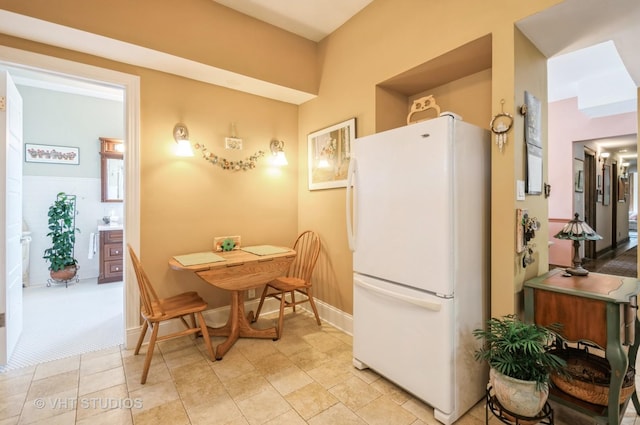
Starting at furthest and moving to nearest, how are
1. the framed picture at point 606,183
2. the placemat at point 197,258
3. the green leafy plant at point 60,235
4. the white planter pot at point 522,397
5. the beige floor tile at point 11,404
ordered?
the framed picture at point 606,183
the green leafy plant at point 60,235
the placemat at point 197,258
the beige floor tile at point 11,404
the white planter pot at point 522,397

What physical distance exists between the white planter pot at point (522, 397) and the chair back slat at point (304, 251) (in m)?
1.97

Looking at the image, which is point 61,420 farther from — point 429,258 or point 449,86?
point 449,86

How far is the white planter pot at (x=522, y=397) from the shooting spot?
1340mm

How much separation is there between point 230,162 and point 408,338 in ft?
7.44

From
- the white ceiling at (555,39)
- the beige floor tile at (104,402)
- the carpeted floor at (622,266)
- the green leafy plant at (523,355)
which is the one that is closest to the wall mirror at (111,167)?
the white ceiling at (555,39)

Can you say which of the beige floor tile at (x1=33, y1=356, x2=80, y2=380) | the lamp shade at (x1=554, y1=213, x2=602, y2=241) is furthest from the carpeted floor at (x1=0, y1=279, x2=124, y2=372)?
the lamp shade at (x1=554, y1=213, x2=602, y2=241)

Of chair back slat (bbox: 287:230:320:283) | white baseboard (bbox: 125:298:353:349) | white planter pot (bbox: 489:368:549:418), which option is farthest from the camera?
Answer: chair back slat (bbox: 287:230:320:283)

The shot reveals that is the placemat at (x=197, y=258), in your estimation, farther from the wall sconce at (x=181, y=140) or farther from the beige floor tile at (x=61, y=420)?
the beige floor tile at (x=61, y=420)

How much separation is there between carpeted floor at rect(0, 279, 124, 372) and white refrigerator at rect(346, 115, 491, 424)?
7.75ft

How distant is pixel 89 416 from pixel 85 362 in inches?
29.1

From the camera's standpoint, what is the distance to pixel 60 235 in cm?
422

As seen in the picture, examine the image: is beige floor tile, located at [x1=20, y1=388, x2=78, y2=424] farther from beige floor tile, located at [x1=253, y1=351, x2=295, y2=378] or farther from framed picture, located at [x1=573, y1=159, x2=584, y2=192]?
framed picture, located at [x1=573, y1=159, x2=584, y2=192]

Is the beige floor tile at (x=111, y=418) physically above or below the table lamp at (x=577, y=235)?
below

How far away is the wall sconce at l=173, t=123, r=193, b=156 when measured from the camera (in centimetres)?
264
